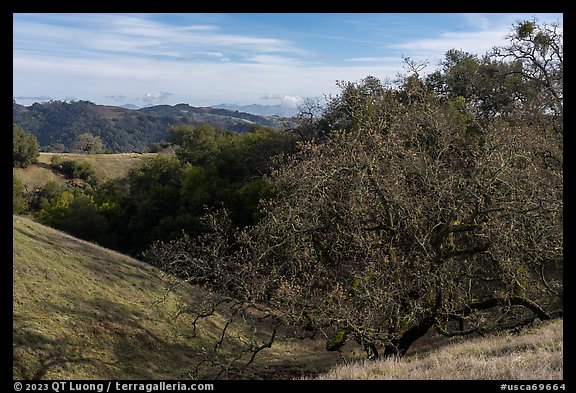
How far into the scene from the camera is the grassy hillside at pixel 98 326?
47.9 feet

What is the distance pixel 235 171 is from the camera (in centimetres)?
3500

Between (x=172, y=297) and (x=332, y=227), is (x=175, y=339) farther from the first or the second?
(x=332, y=227)

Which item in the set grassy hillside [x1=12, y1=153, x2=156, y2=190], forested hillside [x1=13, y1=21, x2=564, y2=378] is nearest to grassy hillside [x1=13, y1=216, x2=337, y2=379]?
forested hillside [x1=13, y1=21, x2=564, y2=378]

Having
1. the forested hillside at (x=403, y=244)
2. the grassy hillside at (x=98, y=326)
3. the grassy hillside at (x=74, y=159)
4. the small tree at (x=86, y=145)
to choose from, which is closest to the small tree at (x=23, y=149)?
the grassy hillside at (x=74, y=159)

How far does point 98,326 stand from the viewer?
57.2ft

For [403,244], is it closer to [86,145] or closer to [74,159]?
[74,159]

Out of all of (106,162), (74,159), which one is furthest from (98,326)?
(106,162)

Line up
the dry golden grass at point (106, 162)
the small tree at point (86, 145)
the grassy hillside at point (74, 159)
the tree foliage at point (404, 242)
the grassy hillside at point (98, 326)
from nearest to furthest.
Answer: the tree foliage at point (404, 242), the grassy hillside at point (98, 326), the grassy hillside at point (74, 159), the dry golden grass at point (106, 162), the small tree at point (86, 145)

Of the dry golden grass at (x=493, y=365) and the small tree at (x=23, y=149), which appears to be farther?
the small tree at (x=23, y=149)

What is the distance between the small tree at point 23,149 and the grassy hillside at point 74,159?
1.12m

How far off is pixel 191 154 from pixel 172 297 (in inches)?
836

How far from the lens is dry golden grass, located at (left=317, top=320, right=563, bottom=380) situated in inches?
259

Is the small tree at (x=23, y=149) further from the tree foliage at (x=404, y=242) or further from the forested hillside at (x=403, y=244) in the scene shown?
the tree foliage at (x=404, y=242)
